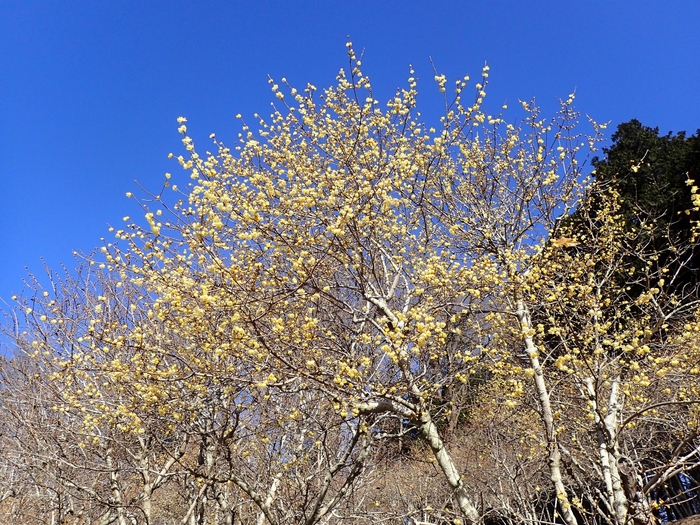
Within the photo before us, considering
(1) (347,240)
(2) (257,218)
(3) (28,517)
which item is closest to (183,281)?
(2) (257,218)

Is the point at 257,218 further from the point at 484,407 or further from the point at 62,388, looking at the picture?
the point at 484,407

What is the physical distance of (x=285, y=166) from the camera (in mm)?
5805

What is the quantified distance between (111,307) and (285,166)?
4002mm

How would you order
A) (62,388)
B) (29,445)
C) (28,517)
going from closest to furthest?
(62,388) < (29,445) < (28,517)

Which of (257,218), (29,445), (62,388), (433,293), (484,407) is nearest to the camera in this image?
(257,218)

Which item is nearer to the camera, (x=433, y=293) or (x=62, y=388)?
(x=433, y=293)

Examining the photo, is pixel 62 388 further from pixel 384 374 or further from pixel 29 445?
pixel 384 374

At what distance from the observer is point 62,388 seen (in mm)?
6301

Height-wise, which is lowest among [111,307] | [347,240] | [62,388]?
[62,388]

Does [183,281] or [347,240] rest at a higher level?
[347,240]

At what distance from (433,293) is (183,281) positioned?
8.95 feet

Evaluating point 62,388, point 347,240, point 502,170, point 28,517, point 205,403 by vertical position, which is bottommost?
point 28,517

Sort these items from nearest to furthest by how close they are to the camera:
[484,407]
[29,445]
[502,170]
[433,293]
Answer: [433,293], [502,170], [29,445], [484,407]

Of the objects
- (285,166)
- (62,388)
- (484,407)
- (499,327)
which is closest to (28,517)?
(62,388)
